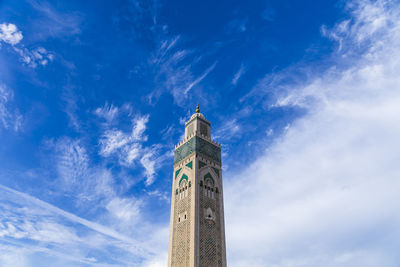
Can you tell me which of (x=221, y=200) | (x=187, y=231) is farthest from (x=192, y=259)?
(x=221, y=200)

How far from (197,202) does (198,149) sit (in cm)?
471

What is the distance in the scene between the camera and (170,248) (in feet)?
76.4

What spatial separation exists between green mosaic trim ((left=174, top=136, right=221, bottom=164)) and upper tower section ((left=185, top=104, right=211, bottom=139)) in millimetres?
943

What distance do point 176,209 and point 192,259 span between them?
15.9ft

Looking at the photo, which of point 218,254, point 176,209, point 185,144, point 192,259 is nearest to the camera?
point 192,259

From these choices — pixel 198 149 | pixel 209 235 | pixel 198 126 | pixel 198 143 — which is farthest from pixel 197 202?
pixel 198 126

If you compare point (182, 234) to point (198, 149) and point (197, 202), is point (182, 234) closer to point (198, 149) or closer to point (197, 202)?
→ point (197, 202)

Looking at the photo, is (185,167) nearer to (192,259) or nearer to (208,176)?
(208,176)

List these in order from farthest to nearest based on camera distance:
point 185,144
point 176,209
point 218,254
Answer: point 185,144
point 176,209
point 218,254

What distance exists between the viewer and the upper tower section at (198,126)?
2798 cm

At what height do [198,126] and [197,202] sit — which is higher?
[198,126]

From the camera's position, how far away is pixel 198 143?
87.2 ft

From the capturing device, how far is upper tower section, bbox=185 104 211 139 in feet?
91.8

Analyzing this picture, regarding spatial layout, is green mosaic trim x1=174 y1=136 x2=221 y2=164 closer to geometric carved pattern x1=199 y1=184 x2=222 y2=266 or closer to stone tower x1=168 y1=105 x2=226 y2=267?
stone tower x1=168 y1=105 x2=226 y2=267
